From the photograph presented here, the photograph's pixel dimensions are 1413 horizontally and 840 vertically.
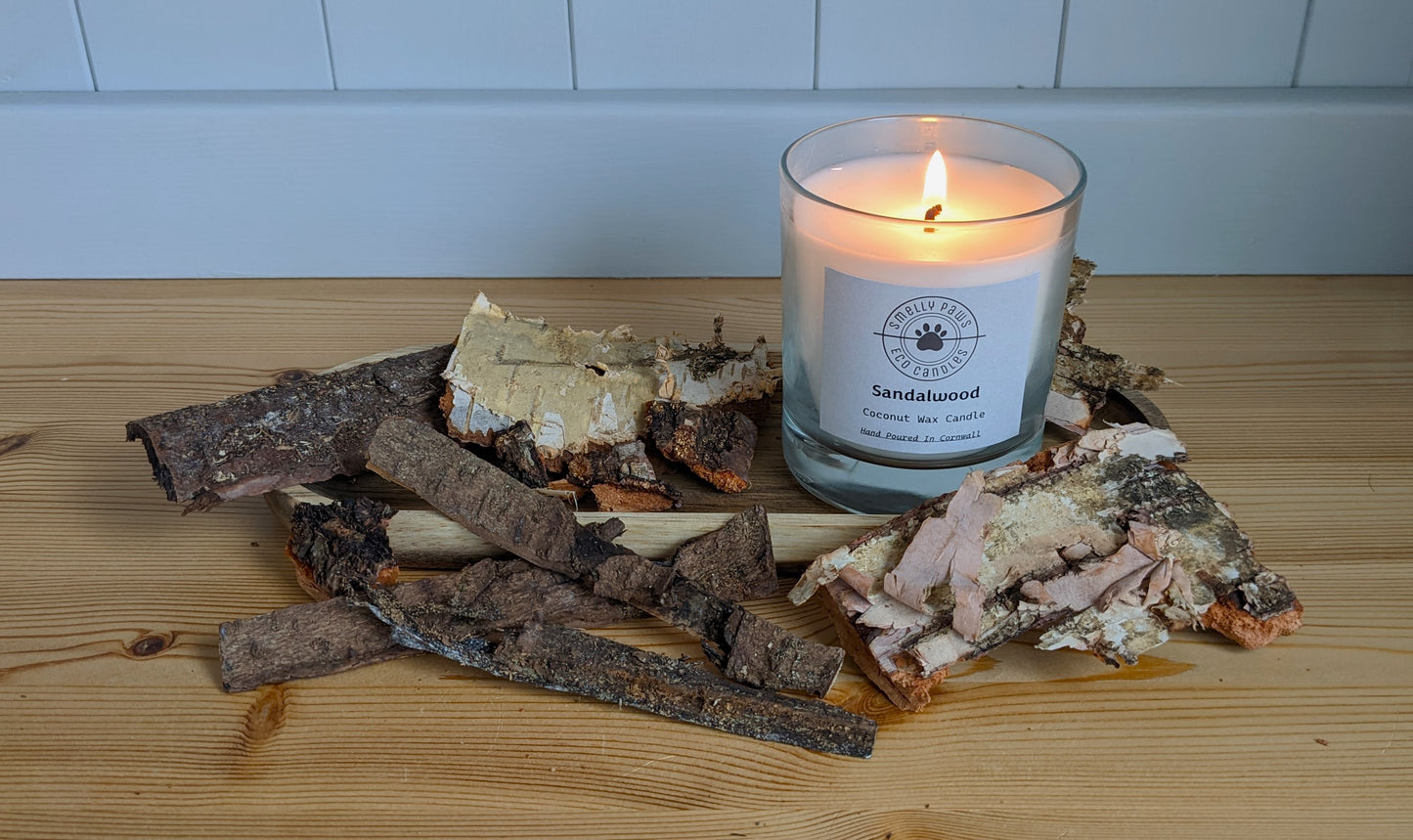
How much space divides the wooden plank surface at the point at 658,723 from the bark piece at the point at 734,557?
3cm

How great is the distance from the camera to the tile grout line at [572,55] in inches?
31.0

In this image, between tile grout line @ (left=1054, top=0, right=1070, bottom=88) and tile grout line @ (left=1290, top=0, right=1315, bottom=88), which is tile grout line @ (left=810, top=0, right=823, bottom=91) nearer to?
tile grout line @ (left=1054, top=0, right=1070, bottom=88)

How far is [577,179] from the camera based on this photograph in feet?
2.74

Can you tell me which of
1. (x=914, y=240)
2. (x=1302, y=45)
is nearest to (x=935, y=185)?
(x=914, y=240)

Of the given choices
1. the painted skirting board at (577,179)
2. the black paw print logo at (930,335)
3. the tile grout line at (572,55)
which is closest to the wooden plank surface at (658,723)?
the black paw print logo at (930,335)

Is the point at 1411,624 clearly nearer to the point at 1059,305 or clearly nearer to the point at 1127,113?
the point at 1059,305

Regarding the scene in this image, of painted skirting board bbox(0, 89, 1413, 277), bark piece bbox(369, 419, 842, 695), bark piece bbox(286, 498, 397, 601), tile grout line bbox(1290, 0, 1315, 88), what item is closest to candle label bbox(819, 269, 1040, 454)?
bark piece bbox(369, 419, 842, 695)

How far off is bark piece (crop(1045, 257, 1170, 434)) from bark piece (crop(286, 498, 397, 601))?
353 millimetres

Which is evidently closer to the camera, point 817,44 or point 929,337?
point 929,337

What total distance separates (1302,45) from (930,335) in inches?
18.6

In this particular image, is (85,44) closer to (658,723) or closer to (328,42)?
(328,42)

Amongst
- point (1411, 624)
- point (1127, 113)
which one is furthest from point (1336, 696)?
point (1127, 113)

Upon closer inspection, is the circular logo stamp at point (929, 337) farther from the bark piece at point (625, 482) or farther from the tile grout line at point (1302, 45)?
the tile grout line at point (1302, 45)

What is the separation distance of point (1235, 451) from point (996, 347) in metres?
0.23
